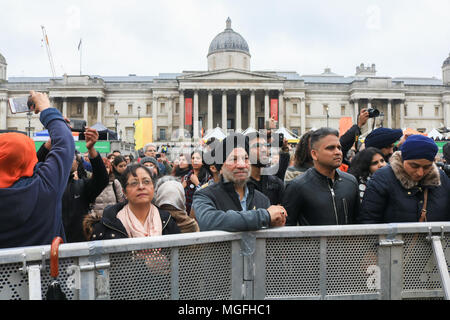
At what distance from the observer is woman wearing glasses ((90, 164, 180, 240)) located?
127 inches

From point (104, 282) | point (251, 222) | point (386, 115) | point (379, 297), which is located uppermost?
point (386, 115)

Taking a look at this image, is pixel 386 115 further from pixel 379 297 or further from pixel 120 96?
pixel 379 297


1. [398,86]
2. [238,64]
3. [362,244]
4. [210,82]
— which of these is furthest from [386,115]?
[362,244]

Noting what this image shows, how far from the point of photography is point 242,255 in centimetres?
247

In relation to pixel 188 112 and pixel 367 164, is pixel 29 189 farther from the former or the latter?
pixel 188 112

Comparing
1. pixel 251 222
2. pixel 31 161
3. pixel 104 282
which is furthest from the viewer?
pixel 31 161

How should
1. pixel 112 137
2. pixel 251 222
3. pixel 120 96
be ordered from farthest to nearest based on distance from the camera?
pixel 120 96
pixel 112 137
pixel 251 222

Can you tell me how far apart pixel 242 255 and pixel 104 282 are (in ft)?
2.97

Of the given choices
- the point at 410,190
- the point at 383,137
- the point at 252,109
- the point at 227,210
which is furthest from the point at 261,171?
the point at 252,109

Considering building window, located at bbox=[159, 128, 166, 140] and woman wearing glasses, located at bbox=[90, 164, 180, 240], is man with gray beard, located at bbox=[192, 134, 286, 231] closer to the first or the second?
woman wearing glasses, located at bbox=[90, 164, 180, 240]

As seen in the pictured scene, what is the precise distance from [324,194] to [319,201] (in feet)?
0.34

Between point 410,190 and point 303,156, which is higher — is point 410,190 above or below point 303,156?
below

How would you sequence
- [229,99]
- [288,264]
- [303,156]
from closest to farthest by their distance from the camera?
[288,264] → [303,156] → [229,99]

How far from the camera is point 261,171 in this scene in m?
4.71
